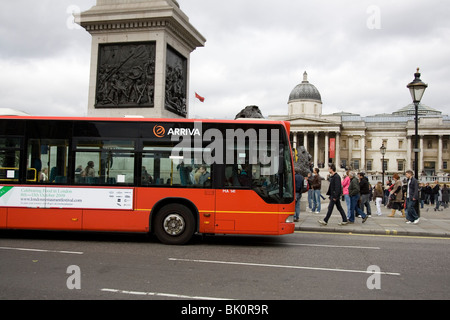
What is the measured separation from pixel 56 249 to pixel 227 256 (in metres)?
3.46

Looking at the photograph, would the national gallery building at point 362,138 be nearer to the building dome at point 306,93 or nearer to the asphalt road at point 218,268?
Result: the building dome at point 306,93

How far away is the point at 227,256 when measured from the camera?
8352 millimetres

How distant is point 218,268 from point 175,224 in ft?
8.75

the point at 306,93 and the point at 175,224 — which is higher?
the point at 306,93

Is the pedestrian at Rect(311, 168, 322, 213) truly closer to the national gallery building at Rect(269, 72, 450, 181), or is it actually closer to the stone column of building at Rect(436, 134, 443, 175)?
the national gallery building at Rect(269, 72, 450, 181)

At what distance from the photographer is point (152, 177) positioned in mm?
9695

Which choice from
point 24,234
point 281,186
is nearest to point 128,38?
point 24,234

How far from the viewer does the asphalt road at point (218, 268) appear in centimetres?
563

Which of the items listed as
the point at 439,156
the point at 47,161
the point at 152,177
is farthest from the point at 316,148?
the point at 47,161

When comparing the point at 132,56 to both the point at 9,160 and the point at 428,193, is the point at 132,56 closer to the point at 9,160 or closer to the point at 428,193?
the point at 9,160

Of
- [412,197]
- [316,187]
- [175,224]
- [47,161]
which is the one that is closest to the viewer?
[175,224]
